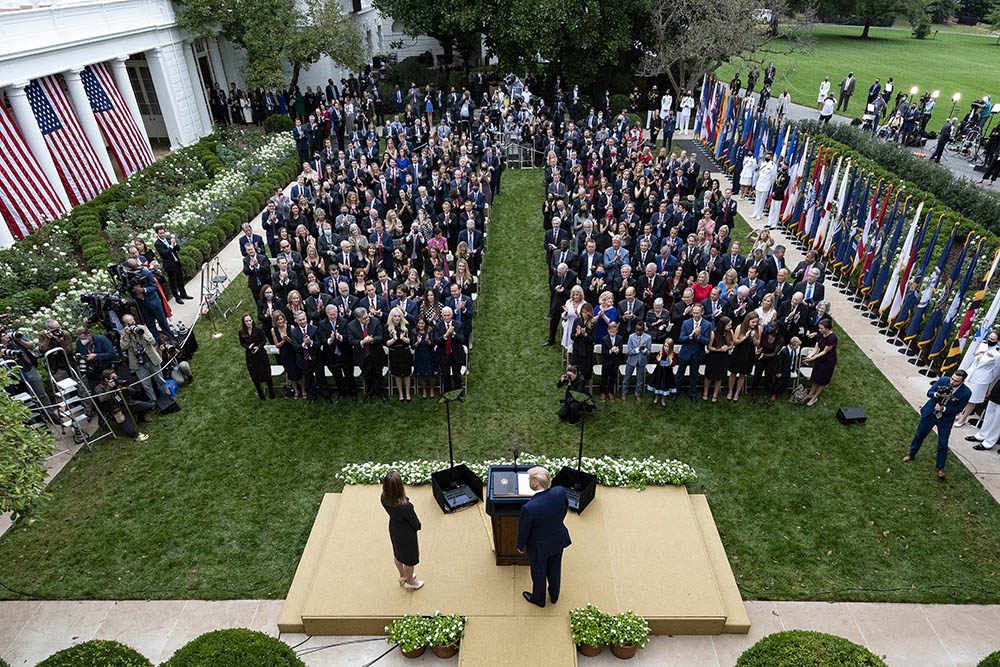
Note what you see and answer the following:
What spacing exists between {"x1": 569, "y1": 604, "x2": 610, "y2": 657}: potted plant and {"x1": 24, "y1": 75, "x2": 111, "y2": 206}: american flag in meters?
20.4

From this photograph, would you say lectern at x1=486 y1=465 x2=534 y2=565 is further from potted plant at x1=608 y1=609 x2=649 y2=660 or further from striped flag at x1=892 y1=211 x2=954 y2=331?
striped flag at x1=892 y1=211 x2=954 y2=331

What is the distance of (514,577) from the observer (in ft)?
24.3

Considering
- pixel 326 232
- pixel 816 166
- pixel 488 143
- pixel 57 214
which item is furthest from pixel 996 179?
pixel 57 214

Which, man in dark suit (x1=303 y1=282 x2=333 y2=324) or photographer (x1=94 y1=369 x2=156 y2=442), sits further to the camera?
man in dark suit (x1=303 y1=282 x2=333 y2=324)

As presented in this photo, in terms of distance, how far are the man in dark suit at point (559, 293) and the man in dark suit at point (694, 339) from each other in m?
2.60

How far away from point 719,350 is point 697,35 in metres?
20.6

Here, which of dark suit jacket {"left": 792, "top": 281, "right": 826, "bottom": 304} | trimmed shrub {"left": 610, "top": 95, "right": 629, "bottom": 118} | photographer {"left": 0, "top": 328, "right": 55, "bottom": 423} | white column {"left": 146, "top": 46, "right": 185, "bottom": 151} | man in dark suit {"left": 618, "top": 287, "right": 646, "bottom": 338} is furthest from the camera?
trimmed shrub {"left": 610, "top": 95, "right": 629, "bottom": 118}

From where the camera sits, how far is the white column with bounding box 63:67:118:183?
65.3 feet

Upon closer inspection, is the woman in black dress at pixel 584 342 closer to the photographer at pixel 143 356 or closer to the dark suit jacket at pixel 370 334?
the dark suit jacket at pixel 370 334

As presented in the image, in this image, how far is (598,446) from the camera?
32.4ft

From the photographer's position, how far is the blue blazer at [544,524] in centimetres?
611

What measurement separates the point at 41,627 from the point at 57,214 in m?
15.4

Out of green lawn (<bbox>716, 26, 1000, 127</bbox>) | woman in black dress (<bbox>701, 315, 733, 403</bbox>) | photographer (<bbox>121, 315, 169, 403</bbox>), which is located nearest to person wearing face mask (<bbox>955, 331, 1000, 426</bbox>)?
woman in black dress (<bbox>701, 315, 733, 403</bbox>)

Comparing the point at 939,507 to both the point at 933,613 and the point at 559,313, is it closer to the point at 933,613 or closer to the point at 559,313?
the point at 933,613
